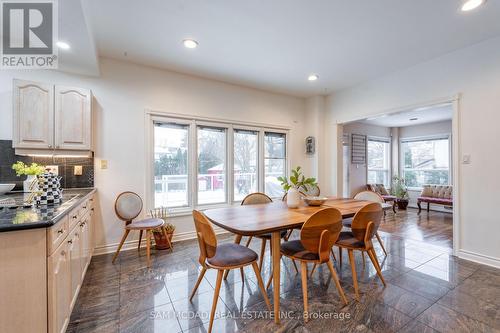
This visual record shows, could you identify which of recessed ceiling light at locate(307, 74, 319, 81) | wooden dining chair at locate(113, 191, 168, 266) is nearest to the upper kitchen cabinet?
wooden dining chair at locate(113, 191, 168, 266)

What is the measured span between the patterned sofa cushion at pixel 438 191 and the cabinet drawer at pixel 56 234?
764 centimetres

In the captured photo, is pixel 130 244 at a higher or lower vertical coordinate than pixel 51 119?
lower

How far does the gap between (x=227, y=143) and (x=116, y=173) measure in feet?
6.24

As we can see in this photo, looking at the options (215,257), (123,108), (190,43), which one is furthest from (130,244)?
(190,43)

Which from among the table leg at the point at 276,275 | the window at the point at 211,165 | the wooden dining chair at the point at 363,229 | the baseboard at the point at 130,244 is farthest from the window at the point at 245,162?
the table leg at the point at 276,275

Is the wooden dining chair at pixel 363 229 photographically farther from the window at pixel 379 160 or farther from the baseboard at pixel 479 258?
the window at pixel 379 160

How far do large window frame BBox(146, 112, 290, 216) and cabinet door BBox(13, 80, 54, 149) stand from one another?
1165 mm

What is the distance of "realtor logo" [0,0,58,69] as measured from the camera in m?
2.06

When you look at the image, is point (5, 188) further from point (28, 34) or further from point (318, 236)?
point (318, 236)

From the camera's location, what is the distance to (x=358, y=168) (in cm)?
664

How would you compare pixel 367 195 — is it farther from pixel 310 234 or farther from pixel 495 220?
pixel 310 234

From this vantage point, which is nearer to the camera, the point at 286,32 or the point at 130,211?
the point at 286,32

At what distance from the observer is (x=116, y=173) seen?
10.9 feet

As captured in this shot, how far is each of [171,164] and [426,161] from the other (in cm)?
745
